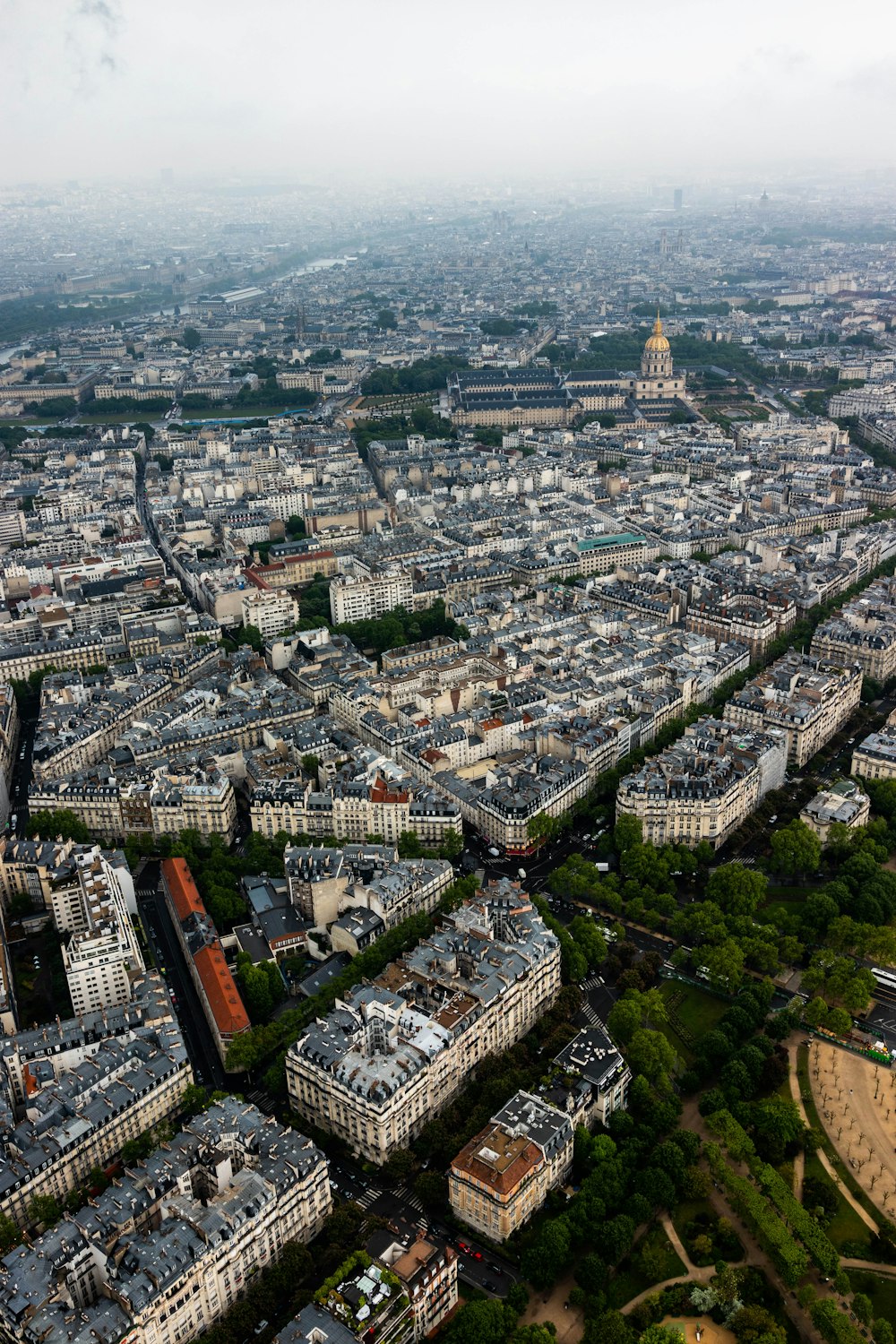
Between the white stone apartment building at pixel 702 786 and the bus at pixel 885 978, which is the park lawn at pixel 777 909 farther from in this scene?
the white stone apartment building at pixel 702 786

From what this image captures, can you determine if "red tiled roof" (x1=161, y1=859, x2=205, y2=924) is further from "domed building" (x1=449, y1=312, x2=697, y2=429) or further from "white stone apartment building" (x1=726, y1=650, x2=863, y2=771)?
"domed building" (x1=449, y1=312, x2=697, y2=429)

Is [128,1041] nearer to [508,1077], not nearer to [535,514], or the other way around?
[508,1077]

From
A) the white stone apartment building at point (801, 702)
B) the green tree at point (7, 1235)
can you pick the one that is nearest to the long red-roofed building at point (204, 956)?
the green tree at point (7, 1235)

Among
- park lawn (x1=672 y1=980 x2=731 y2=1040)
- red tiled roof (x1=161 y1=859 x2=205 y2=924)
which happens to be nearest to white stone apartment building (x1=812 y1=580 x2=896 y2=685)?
park lawn (x1=672 y1=980 x2=731 y2=1040)

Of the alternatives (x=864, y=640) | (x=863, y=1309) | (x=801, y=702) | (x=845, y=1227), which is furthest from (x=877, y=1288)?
(x=864, y=640)

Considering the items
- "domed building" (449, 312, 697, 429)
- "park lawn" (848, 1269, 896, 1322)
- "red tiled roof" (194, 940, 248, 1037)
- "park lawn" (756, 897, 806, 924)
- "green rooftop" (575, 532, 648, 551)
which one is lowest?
"park lawn" (848, 1269, 896, 1322)

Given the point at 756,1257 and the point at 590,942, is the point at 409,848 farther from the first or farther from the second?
the point at 756,1257
